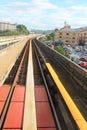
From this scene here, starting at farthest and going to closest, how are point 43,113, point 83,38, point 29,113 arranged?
point 83,38 → point 43,113 → point 29,113

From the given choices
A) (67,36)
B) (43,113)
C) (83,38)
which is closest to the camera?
(43,113)

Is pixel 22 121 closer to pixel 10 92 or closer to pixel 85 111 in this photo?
pixel 85 111

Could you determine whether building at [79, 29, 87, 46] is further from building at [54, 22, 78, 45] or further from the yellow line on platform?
the yellow line on platform

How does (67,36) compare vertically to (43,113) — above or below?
below

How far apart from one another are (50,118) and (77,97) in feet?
13.2

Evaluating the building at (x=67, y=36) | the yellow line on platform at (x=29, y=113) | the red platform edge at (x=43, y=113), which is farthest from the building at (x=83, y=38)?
the yellow line on platform at (x=29, y=113)

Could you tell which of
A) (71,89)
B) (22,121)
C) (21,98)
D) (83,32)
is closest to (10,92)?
(21,98)

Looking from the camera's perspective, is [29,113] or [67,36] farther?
[67,36]

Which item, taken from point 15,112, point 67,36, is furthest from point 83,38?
point 15,112

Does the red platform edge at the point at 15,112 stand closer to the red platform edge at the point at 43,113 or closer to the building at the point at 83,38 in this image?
the red platform edge at the point at 43,113

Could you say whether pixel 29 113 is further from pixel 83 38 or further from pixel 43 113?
pixel 83 38

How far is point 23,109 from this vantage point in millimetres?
10969

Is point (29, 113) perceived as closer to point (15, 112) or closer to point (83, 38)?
point (15, 112)

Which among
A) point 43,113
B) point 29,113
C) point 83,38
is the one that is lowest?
point 83,38
